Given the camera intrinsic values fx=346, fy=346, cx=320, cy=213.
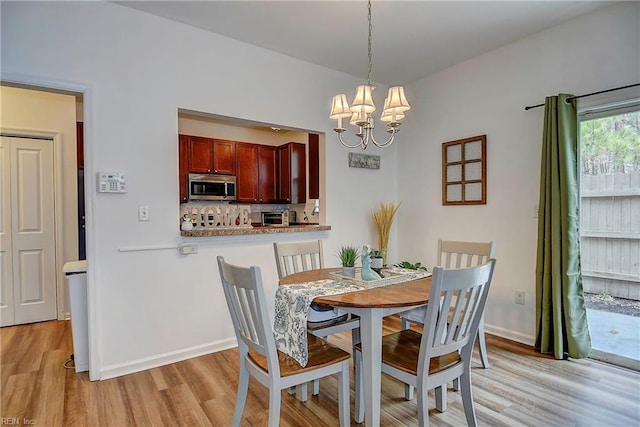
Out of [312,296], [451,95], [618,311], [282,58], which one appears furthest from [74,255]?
[618,311]

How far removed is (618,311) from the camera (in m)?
2.71

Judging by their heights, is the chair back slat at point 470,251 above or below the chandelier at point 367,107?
below

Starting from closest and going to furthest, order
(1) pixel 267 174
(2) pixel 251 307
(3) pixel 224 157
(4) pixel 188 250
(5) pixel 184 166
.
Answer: (2) pixel 251 307 < (4) pixel 188 250 < (5) pixel 184 166 < (3) pixel 224 157 < (1) pixel 267 174

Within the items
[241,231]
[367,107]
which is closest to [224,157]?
[241,231]

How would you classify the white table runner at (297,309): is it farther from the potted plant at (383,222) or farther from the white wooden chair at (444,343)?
the potted plant at (383,222)

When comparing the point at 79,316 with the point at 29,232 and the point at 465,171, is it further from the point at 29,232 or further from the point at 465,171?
the point at 465,171

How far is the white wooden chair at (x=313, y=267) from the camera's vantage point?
2.22 m

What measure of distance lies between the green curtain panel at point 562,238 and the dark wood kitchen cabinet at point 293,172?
3.26 meters

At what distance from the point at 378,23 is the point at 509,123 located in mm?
1515

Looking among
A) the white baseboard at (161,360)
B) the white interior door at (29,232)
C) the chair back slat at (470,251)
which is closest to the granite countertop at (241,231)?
the white baseboard at (161,360)

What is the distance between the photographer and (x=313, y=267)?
276 centimetres

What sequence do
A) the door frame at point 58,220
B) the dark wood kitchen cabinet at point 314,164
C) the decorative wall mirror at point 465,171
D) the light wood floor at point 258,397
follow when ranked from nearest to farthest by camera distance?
1. the light wood floor at point 258,397
2. the decorative wall mirror at point 465,171
3. the door frame at point 58,220
4. the dark wood kitchen cabinet at point 314,164

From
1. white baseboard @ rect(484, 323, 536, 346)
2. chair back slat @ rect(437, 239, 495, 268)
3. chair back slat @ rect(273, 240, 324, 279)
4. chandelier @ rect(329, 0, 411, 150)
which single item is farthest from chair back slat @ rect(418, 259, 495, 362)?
white baseboard @ rect(484, 323, 536, 346)

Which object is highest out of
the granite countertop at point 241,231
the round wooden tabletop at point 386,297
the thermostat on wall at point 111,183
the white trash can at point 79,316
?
the thermostat on wall at point 111,183
